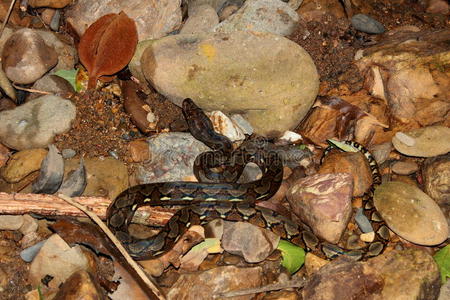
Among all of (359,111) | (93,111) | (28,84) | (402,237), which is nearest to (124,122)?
(93,111)

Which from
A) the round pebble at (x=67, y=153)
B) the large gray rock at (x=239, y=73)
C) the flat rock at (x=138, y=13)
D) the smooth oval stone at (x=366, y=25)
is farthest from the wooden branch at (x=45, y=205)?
the smooth oval stone at (x=366, y=25)

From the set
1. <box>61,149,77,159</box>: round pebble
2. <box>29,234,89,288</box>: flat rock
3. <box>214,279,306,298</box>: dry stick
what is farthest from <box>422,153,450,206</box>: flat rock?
<box>61,149,77,159</box>: round pebble

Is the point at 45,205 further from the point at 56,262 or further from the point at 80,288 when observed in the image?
the point at 80,288

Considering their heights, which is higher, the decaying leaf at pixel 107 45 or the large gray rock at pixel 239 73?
the decaying leaf at pixel 107 45

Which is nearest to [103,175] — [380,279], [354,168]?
[354,168]

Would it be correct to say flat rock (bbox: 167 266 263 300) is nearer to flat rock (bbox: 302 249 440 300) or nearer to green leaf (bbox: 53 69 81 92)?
flat rock (bbox: 302 249 440 300)

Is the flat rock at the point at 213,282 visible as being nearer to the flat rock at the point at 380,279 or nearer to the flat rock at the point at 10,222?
the flat rock at the point at 380,279
